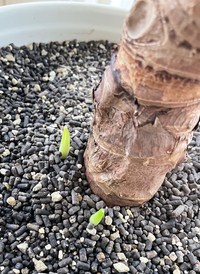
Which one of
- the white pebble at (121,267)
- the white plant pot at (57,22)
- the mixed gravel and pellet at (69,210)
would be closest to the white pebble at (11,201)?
the mixed gravel and pellet at (69,210)

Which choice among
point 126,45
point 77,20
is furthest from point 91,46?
point 126,45

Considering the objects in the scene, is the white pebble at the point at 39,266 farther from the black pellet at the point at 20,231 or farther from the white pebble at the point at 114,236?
the white pebble at the point at 114,236

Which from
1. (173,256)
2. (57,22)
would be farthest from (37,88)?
(173,256)

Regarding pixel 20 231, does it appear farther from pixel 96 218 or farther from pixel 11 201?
pixel 96 218

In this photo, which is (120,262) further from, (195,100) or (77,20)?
(77,20)

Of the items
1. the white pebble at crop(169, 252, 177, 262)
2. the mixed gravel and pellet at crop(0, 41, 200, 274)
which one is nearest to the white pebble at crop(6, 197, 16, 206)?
the mixed gravel and pellet at crop(0, 41, 200, 274)

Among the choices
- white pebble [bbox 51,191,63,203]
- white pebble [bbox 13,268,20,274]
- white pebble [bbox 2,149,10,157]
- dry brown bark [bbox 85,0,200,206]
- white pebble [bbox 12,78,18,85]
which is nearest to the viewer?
dry brown bark [bbox 85,0,200,206]

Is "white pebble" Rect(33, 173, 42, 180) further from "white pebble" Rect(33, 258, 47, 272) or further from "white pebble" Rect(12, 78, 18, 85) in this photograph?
"white pebble" Rect(12, 78, 18, 85)
